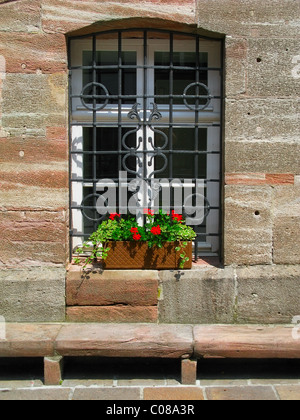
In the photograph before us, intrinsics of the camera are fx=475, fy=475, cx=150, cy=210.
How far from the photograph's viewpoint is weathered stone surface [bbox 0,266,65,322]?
3805 millimetres

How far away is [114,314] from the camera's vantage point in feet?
12.5

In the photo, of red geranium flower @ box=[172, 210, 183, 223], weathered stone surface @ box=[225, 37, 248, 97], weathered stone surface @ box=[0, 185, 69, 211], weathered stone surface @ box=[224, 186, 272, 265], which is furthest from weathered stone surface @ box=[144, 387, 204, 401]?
weathered stone surface @ box=[225, 37, 248, 97]

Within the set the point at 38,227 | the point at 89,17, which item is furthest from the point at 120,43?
the point at 38,227

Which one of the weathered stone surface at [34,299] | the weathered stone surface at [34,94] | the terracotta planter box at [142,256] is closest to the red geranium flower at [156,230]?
the terracotta planter box at [142,256]

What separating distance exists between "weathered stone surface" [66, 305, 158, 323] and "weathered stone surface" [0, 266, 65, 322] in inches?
4.8

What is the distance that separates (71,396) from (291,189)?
229cm

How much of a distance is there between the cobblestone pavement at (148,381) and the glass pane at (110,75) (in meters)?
2.18

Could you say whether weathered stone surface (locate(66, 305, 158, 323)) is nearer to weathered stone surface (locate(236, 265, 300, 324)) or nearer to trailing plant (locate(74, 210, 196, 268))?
trailing plant (locate(74, 210, 196, 268))

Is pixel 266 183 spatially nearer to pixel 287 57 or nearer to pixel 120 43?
pixel 287 57

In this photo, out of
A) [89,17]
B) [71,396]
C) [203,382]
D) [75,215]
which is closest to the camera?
[71,396]

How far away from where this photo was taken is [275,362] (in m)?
3.78

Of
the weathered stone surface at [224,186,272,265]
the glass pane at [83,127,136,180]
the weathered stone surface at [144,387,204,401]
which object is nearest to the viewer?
the weathered stone surface at [144,387,204,401]

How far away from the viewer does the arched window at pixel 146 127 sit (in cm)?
396

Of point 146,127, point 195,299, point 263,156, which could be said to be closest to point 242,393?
point 195,299
